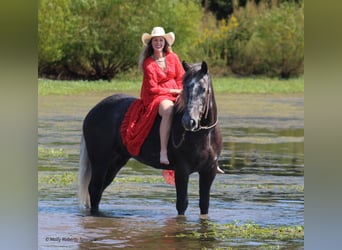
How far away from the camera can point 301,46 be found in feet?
30.2

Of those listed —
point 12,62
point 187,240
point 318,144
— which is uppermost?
point 12,62

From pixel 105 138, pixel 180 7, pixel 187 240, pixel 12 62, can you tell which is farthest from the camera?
pixel 180 7

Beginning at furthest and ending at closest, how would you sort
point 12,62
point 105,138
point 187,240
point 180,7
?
1. point 180,7
2. point 12,62
3. point 105,138
4. point 187,240

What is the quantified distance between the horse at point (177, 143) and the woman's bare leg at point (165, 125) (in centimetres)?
3

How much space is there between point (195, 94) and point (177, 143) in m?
0.44

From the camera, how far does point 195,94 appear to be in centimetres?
703

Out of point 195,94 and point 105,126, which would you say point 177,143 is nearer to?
point 195,94

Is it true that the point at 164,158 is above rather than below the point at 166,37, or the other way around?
below

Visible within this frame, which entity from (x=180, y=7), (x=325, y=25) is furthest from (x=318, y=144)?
(x=180, y=7)

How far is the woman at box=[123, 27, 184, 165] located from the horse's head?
0.21m

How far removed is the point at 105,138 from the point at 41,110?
1.90 m

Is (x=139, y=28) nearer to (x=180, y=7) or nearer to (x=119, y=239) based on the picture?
(x=180, y=7)

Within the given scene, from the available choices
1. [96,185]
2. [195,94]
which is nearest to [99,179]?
[96,185]

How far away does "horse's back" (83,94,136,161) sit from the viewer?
7645 mm
